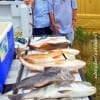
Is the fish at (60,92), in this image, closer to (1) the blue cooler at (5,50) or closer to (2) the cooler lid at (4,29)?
(1) the blue cooler at (5,50)

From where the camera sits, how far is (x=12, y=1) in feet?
Result: 12.4

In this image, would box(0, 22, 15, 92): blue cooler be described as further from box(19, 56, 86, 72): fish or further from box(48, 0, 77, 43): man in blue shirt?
box(48, 0, 77, 43): man in blue shirt

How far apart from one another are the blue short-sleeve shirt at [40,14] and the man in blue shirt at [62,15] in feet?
0.19

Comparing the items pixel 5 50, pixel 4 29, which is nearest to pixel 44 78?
pixel 5 50

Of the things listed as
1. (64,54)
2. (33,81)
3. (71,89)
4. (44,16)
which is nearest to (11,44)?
(64,54)

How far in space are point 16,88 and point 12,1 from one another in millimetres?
1603

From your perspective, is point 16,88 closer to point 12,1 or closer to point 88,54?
point 12,1

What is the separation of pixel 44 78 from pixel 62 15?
2.15 m

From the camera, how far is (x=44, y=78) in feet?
7.80

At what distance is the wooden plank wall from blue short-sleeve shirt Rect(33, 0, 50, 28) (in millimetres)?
1682

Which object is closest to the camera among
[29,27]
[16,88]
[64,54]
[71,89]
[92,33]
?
[71,89]

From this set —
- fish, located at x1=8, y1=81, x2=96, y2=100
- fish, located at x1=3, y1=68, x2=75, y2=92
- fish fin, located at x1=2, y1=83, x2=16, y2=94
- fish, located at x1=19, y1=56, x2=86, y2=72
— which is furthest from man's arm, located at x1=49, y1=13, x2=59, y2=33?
fish, located at x1=8, y1=81, x2=96, y2=100

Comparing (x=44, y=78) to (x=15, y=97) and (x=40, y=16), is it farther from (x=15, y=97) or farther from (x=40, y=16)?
(x=40, y=16)

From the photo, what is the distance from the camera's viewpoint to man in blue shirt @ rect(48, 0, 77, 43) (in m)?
4.34
